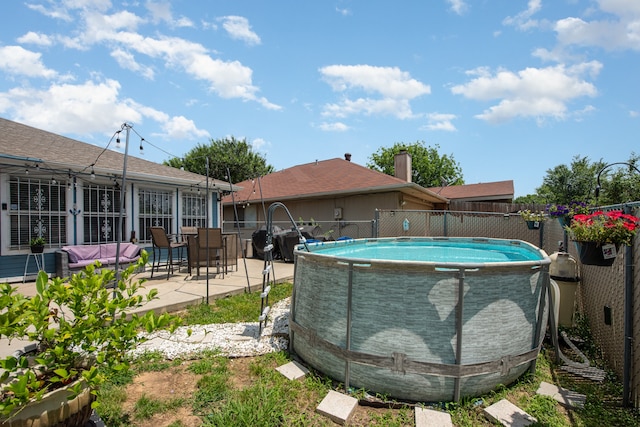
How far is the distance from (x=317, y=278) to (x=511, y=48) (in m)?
9.11

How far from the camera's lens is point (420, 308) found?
259cm

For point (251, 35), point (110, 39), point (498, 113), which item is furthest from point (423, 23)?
point (498, 113)

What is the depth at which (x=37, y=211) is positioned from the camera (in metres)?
7.04

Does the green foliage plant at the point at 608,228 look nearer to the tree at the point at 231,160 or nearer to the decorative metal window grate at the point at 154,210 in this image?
the decorative metal window grate at the point at 154,210

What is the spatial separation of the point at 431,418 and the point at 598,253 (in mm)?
2027

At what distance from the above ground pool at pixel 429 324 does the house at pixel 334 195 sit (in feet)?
25.7

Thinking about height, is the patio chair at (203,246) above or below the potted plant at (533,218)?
below

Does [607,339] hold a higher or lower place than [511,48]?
lower

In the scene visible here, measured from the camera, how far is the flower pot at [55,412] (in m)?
1.57

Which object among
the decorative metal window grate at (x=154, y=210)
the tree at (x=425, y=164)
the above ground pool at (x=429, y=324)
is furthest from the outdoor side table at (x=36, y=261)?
the tree at (x=425, y=164)

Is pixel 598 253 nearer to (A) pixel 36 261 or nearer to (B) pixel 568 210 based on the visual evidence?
(B) pixel 568 210

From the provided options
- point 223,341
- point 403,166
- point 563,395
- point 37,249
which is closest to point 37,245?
point 37,249

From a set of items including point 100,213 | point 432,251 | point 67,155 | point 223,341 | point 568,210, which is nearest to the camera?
point 568,210

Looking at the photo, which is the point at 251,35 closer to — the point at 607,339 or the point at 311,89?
the point at 311,89
